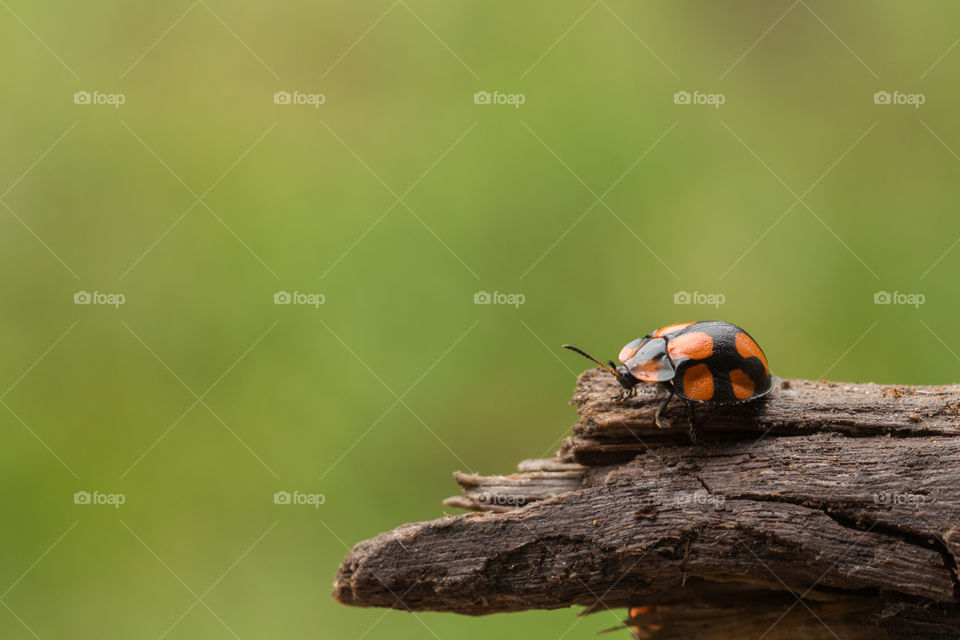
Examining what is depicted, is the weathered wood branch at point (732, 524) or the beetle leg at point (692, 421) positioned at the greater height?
the beetle leg at point (692, 421)

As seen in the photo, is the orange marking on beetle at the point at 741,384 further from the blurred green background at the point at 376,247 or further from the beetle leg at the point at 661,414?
the blurred green background at the point at 376,247

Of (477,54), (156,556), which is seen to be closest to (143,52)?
(477,54)

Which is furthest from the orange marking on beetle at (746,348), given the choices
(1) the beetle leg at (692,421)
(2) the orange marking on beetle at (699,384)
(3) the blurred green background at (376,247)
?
(3) the blurred green background at (376,247)

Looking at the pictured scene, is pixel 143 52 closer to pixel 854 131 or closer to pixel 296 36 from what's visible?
pixel 296 36

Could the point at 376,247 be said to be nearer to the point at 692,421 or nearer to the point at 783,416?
the point at 692,421

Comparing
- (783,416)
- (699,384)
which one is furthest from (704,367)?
(783,416)

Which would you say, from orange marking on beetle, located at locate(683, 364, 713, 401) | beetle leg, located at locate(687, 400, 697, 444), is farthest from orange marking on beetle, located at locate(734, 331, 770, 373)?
beetle leg, located at locate(687, 400, 697, 444)

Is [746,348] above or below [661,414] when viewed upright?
above
